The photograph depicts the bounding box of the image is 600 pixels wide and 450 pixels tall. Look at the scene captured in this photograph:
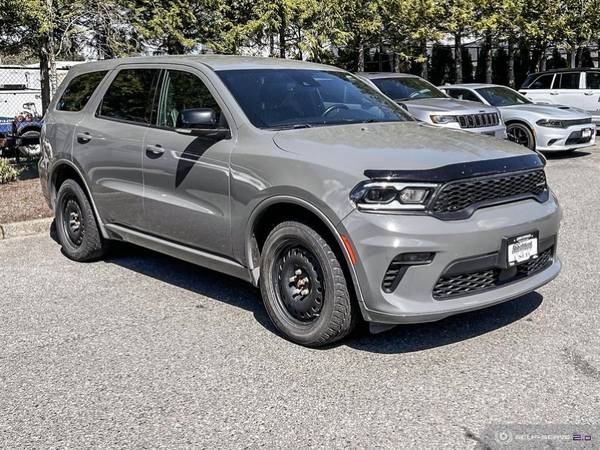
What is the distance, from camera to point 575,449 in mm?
3049

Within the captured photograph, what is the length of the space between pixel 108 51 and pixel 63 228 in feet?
21.0

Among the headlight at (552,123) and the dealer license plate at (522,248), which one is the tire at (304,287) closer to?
the dealer license plate at (522,248)

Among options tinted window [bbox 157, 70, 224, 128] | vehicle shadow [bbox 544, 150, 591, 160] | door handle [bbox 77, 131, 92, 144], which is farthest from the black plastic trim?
vehicle shadow [bbox 544, 150, 591, 160]

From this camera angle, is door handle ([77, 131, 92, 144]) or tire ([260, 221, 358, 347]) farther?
door handle ([77, 131, 92, 144])

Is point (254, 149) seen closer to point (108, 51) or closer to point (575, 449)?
point (575, 449)

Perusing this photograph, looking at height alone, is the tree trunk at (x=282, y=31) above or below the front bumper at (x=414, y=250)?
above

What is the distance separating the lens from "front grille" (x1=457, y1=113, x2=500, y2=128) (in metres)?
11.2

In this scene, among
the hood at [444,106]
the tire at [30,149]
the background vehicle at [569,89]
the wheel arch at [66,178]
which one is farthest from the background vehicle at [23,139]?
the background vehicle at [569,89]

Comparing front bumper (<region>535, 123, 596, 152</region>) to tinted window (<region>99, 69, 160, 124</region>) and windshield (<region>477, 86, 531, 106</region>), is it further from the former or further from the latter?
tinted window (<region>99, 69, 160, 124</region>)

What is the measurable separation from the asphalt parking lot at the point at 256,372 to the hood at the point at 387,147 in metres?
1.13

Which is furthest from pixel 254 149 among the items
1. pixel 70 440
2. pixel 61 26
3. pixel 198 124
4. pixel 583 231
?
pixel 61 26

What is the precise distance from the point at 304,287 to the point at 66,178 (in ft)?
10.3

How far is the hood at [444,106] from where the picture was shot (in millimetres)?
11258

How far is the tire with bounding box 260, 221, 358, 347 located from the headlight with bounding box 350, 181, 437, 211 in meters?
0.38
